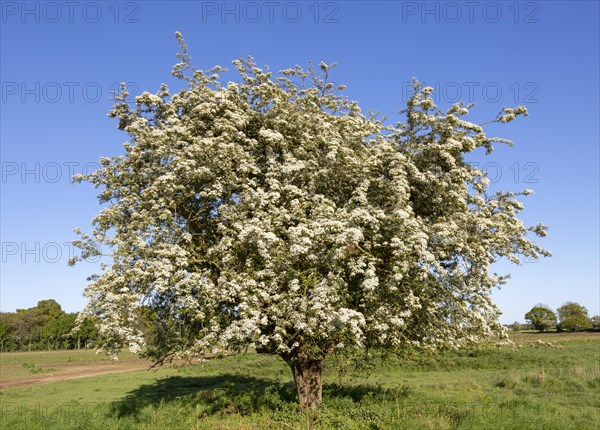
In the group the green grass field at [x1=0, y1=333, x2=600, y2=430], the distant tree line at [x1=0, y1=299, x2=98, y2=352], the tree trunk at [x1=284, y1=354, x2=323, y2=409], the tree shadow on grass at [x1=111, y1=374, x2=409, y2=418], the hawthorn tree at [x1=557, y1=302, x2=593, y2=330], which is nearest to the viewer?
the green grass field at [x1=0, y1=333, x2=600, y2=430]

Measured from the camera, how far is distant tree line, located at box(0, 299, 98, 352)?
142 metres

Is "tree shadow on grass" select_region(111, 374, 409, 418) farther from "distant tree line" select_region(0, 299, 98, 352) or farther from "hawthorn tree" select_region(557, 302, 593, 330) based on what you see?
"hawthorn tree" select_region(557, 302, 593, 330)

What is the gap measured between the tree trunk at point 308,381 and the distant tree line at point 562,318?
133230 mm

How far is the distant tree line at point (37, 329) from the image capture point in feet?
468

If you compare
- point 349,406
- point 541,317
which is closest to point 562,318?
point 541,317

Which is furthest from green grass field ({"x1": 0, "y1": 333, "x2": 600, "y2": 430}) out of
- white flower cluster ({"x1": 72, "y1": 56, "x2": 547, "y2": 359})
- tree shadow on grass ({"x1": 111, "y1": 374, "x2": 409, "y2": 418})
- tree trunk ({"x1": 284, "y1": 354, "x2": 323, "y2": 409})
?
white flower cluster ({"x1": 72, "y1": 56, "x2": 547, "y2": 359})

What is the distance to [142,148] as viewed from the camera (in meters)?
20.5

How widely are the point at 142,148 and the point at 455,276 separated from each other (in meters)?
13.9

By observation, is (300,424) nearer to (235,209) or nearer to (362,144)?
(235,209)

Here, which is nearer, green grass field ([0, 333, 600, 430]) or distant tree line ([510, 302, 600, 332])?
green grass field ([0, 333, 600, 430])

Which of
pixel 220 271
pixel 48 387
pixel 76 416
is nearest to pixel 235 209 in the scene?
pixel 220 271

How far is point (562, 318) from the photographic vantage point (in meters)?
149

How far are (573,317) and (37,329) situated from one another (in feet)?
531

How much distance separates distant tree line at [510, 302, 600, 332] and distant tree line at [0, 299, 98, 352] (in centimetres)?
13609
